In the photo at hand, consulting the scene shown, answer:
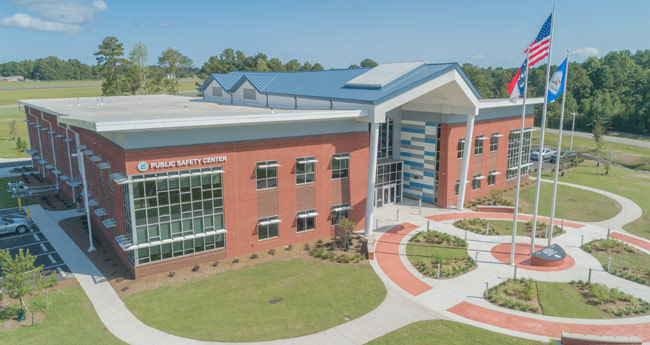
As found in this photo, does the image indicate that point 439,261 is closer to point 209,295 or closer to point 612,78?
point 209,295

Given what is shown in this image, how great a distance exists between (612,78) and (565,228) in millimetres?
101305

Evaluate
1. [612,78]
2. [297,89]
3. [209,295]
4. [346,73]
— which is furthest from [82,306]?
[612,78]

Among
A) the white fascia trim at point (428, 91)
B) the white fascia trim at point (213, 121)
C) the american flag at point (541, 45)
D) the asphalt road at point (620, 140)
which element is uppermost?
the american flag at point (541, 45)

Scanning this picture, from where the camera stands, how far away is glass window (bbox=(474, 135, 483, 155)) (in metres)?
45.0

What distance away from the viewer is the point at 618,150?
3009 inches

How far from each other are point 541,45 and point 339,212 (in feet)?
58.9

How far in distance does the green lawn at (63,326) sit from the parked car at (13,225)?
41.9 ft

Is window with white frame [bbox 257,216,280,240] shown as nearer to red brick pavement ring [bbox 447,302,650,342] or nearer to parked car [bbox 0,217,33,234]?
red brick pavement ring [bbox 447,302,650,342]

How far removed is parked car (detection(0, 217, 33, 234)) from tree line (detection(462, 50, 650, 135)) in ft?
277

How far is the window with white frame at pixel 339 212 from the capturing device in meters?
34.6

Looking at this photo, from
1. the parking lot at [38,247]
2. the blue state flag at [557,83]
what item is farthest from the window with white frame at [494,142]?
the parking lot at [38,247]

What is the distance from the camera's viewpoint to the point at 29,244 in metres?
32.6

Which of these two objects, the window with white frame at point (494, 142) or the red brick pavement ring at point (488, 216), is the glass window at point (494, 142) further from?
the red brick pavement ring at point (488, 216)

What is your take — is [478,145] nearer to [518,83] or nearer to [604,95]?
[518,83]
